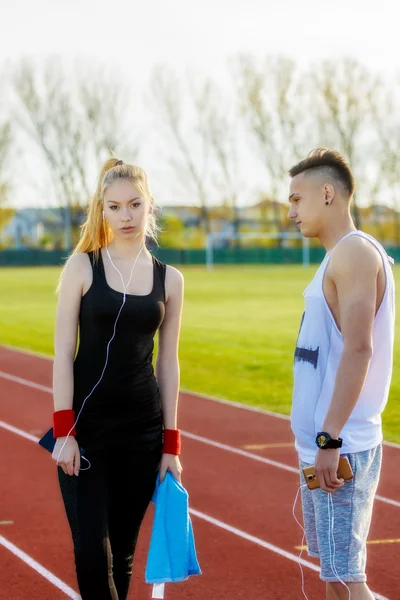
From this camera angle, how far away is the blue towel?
4.24 m

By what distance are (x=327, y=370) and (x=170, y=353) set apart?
0.86m

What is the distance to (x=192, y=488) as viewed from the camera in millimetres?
8492

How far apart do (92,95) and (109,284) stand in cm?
8717

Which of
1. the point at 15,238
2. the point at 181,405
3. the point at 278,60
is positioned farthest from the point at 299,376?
the point at 15,238

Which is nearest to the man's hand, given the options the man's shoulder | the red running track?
the man's shoulder

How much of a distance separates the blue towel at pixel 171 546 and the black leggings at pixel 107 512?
0.13 meters

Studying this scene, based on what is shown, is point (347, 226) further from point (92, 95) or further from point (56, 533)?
point (92, 95)

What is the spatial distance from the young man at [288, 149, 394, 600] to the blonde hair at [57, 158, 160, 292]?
698mm

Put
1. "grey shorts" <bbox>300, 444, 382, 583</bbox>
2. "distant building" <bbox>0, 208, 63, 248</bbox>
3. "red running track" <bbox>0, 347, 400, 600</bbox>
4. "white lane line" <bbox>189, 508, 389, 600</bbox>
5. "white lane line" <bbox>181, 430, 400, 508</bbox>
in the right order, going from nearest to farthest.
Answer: "grey shorts" <bbox>300, 444, 382, 583</bbox> → "red running track" <bbox>0, 347, 400, 600</bbox> → "white lane line" <bbox>189, 508, 389, 600</bbox> → "white lane line" <bbox>181, 430, 400, 508</bbox> → "distant building" <bbox>0, 208, 63, 248</bbox>

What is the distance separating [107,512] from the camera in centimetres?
423

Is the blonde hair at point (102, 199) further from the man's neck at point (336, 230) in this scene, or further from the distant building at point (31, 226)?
the distant building at point (31, 226)

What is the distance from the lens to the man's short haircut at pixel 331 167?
12.8ft

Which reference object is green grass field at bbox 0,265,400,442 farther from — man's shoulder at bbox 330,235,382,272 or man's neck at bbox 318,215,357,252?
man's shoulder at bbox 330,235,382,272

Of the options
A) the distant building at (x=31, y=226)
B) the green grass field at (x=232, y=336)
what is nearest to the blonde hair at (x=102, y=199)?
the green grass field at (x=232, y=336)
